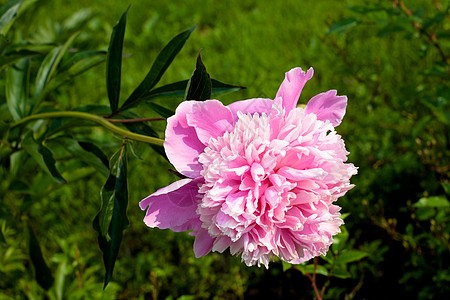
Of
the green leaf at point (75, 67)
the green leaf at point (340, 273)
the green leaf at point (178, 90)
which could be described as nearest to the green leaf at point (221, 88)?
the green leaf at point (178, 90)

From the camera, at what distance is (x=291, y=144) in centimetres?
79

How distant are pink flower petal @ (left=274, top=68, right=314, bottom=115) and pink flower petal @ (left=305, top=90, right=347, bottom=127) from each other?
46 millimetres

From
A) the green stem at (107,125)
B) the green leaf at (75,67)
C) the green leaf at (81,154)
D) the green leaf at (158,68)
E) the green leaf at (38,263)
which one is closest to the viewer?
the green stem at (107,125)

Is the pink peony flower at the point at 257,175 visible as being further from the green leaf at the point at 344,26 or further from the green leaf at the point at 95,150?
the green leaf at the point at 344,26

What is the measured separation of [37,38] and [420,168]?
202 centimetres

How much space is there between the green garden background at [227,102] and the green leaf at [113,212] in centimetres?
5

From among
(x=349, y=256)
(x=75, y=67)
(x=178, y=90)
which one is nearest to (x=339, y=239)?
(x=349, y=256)

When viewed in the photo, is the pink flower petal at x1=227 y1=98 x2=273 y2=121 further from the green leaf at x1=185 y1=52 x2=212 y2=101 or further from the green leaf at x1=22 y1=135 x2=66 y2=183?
the green leaf at x1=22 y1=135 x2=66 y2=183

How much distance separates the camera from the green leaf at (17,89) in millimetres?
1422

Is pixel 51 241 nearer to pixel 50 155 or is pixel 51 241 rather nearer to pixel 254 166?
pixel 50 155

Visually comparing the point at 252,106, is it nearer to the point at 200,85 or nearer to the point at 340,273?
the point at 200,85

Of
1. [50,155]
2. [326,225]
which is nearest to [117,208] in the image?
[50,155]

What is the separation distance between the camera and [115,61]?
1183 millimetres

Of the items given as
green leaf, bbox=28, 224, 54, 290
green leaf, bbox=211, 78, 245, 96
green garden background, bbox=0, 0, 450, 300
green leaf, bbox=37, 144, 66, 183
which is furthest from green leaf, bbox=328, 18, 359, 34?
green leaf, bbox=28, 224, 54, 290
